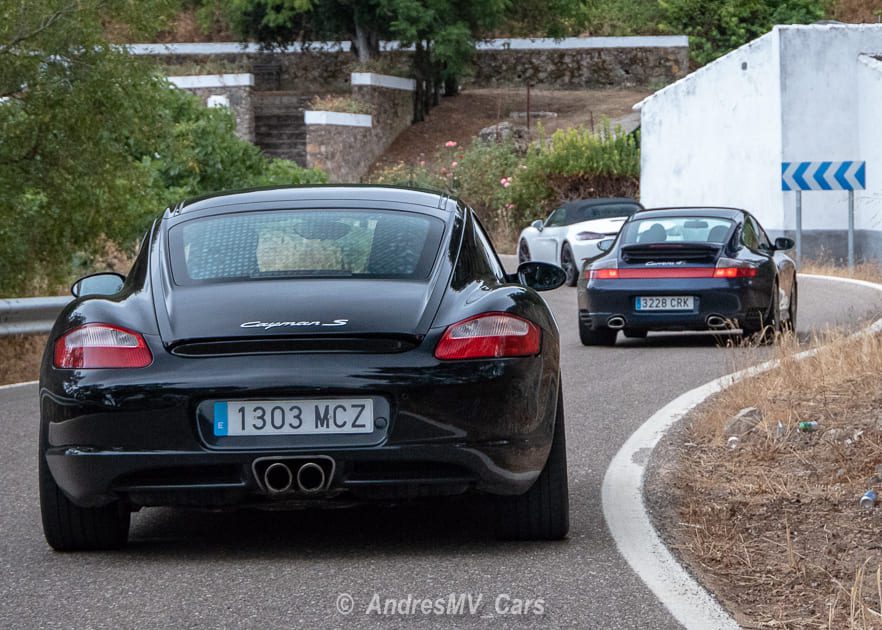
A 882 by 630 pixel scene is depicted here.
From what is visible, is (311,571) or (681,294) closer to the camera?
(311,571)

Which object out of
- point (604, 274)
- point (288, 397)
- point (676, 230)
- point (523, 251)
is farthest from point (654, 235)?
point (523, 251)

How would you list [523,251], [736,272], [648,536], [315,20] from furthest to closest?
[315,20] → [523,251] → [736,272] → [648,536]

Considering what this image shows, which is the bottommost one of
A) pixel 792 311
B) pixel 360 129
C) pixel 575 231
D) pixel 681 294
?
pixel 792 311

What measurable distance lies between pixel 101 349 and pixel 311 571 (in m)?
1.08

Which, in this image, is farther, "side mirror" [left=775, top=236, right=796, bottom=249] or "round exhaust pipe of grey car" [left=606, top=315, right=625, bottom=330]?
"side mirror" [left=775, top=236, right=796, bottom=249]

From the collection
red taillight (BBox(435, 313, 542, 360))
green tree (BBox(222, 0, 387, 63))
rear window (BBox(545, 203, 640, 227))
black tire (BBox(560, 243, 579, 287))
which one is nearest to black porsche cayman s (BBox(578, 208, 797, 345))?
red taillight (BBox(435, 313, 542, 360))

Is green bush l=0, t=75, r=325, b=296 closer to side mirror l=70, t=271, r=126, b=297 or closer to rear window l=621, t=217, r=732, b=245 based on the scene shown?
rear window l=621, t=217, r=732, b=245

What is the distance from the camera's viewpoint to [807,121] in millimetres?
29281

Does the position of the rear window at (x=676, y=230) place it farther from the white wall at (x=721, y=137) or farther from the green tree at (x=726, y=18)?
the green tree at (x=726, y=18)

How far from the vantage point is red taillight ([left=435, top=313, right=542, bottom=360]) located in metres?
5.86

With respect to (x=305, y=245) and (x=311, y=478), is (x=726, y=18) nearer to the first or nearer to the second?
(x=305, y=245)

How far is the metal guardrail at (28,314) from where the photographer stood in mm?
14031

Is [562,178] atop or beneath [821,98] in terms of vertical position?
beneath

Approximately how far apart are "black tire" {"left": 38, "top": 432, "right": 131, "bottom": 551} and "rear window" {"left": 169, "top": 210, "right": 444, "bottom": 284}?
0.90 m
